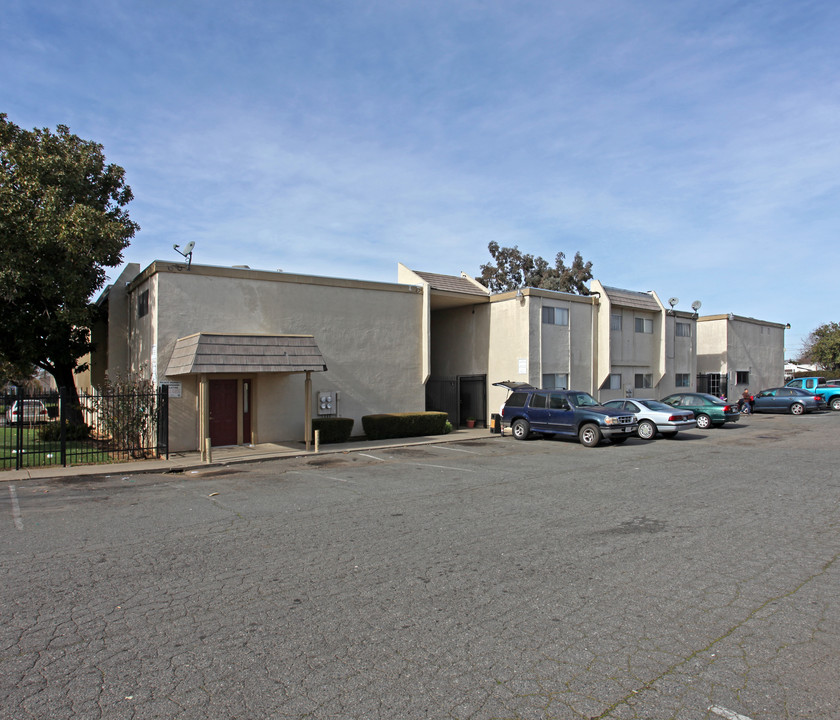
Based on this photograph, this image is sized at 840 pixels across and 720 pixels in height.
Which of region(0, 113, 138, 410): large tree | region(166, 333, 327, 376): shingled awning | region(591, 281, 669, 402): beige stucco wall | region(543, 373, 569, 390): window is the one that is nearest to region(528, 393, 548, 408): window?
region(543, 373, 569, 390): window

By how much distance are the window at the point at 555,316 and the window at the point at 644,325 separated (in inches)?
255

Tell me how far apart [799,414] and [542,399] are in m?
19.0

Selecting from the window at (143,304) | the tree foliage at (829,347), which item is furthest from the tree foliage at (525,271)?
the window at (143,304)

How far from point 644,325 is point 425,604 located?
93.6 feet

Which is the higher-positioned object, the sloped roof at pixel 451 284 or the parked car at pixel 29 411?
the sloped roof at pixel 451 284

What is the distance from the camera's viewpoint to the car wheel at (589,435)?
58.6 feet

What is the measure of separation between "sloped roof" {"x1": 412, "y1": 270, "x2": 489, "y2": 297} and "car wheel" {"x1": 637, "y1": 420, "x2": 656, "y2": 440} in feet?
28.5

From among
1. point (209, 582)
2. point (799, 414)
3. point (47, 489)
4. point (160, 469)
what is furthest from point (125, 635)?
point (799, 414)

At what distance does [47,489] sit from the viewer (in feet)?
39.1

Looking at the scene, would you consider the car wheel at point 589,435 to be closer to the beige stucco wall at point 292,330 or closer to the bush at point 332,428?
the beige stucco wall at point 292,330

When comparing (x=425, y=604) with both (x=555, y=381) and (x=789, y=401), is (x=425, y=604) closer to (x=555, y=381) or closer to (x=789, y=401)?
(x=555, y=381)

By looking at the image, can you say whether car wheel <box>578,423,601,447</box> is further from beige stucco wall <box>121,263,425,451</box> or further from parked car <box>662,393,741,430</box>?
parked car <box>662,393,741,430</box>

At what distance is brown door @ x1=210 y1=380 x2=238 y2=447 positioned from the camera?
58.7ft

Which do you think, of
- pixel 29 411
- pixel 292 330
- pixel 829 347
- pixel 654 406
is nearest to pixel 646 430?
pixel 654 406
